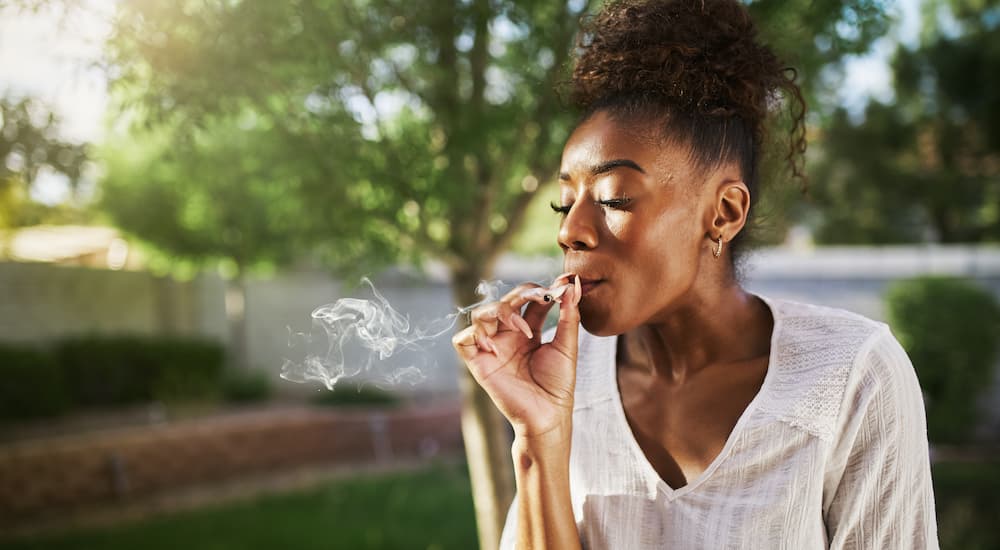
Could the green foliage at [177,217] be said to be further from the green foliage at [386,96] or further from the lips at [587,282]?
the lips at [587,282]

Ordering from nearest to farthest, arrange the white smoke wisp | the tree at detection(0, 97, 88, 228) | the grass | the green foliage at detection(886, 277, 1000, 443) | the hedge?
the white smoke wisp
the tree at detection(0, 97, 88, 228)
the grass
the hedge
the green foliage at detection(886, 277, 1000, 443)

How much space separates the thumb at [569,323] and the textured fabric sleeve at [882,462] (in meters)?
0.55

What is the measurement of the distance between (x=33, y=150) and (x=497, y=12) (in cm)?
184

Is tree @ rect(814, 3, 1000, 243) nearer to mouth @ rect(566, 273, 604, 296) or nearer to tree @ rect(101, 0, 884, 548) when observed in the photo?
tree @ rect(101, 0, 884, 548)

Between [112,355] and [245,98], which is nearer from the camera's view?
[245,98]

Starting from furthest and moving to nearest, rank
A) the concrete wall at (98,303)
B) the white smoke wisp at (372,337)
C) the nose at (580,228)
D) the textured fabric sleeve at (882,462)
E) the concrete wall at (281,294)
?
the concrete wall at (281,294) < the concrete wall at (98,303) < the white smoke wisp at (372,337) < the nose at (580,228) < the textured fabric sleeve at (882,462)

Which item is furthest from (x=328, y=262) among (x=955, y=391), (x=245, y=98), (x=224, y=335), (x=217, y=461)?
(x=224, y=335)

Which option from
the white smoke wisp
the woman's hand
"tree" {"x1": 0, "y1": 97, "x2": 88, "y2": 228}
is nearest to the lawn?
"tree" {"x1": 0, "y1": 97, "x2": 88, "y2": 228}

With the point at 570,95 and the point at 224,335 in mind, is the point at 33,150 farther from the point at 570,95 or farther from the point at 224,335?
the point at 224,335

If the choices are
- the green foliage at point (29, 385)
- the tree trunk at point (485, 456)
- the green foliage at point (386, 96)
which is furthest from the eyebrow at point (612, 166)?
the green foliage at point (29, 385)

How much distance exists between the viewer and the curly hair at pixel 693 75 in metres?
1.67

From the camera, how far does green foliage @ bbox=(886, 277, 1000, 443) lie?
10.7 m

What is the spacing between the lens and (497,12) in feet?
10.3

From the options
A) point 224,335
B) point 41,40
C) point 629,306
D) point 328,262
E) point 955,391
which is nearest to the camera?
point 629,306
